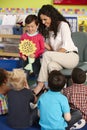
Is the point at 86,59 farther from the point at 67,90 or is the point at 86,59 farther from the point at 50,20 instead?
the point at 67,90

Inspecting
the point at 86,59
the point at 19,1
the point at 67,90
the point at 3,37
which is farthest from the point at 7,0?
the point at 67,90

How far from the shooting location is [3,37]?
13.4 feet

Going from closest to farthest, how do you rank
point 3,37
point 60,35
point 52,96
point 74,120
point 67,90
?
point 52,96 → point 74,120 → point 67,90 → point 60,35 → point 3,37

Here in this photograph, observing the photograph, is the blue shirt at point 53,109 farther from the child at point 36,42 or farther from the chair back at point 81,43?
the chair back at point 81,43

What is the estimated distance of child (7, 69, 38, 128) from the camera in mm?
2080

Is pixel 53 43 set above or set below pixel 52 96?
above

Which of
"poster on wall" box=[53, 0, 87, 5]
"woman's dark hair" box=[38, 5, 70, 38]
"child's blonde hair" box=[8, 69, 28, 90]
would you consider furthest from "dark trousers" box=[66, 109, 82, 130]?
"poster on wall" box=[53, 0, 87, 5]

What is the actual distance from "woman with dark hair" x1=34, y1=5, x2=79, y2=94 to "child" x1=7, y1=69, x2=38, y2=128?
62cm

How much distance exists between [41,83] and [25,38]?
58 centimetres

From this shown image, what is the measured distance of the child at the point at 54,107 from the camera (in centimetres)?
193

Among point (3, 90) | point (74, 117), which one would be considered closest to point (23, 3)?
point (3, 90)

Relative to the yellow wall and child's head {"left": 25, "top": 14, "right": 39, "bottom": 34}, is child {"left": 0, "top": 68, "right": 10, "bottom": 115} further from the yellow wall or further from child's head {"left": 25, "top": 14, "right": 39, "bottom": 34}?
the yellow wall

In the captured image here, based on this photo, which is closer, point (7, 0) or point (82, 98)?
point (82, 98)

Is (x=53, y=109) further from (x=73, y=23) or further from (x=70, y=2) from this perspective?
(x=70, y=2)
